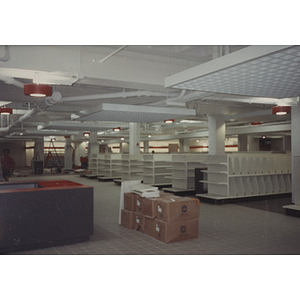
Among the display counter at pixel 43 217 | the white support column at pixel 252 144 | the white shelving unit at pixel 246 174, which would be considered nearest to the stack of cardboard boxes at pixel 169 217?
the display counter at pixel 43 217

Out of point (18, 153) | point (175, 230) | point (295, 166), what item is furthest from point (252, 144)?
point (18, 153)

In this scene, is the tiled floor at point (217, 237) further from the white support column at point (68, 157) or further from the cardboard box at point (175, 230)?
the white support column at point (68, 157)

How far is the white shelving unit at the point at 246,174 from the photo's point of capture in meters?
10.0

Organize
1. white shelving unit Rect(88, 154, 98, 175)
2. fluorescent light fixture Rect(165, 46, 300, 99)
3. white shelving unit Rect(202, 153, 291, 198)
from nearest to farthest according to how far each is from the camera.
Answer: fluorescent light fixture Rect(165, 46, 300, 99) < white shelving unit Rect(202, 153, 291, 198) < white shelving unit Rect(88, 154, 98, 175)

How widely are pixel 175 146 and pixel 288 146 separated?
49.3 ft

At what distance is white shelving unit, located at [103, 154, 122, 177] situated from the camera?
1783 centimetres

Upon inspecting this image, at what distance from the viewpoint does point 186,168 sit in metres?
11.8

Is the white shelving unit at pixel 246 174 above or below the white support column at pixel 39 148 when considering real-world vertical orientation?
below

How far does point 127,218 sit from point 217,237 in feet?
6.47

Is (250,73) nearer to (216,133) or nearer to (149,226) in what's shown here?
(149,226)

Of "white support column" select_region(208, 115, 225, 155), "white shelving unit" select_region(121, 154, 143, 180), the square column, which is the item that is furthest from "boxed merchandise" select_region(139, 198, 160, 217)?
"white shelving unit" select_region(121, 154, 143, 180)

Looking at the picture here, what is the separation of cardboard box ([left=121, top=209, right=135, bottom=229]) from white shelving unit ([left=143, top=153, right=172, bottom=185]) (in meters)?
6.59

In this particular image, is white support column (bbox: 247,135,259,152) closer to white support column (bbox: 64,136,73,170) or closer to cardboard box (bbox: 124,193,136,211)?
white support column (bbox: 64,136,73,170)

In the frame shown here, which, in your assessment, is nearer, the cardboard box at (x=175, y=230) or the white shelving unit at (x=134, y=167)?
the cardboard box at (x=175, y=230)
